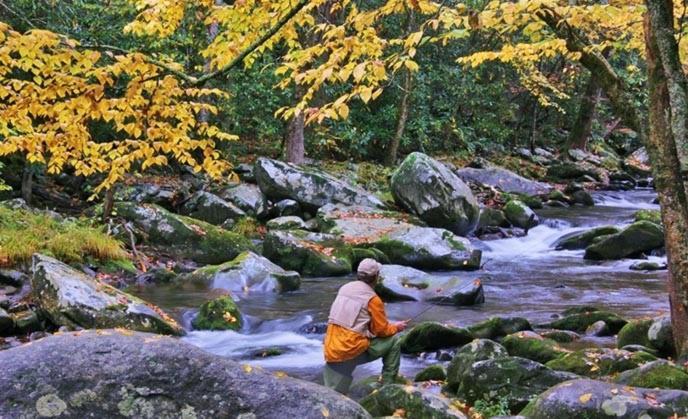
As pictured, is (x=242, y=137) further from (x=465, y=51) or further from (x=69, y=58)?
(x=69, y=58)

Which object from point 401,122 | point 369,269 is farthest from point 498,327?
point 401,122

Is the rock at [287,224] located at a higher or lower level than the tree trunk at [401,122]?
lower

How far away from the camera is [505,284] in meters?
12.3

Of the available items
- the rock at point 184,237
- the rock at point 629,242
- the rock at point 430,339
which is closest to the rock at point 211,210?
the rock at point 184,237

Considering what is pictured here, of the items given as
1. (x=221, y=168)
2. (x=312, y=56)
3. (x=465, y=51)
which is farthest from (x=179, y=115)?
(x=465, y=51)

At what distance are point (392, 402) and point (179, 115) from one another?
8.86 ft

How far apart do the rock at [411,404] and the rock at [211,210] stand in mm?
10787

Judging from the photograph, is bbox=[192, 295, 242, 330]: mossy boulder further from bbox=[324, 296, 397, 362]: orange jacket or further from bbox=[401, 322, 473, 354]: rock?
bbox=[324, 296, 397, 362]: orange jacket

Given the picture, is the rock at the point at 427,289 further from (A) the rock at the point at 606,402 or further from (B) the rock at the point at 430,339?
(A) the rock at the point at 606,402

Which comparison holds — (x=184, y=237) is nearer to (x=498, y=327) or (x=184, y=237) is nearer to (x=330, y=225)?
(x=330, y=225)

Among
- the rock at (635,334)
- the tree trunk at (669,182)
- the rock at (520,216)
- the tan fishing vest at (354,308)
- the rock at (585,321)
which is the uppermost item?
the tree trunk at (669,182)

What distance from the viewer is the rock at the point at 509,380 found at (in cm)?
556

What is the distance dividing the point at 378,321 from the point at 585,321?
4.25m

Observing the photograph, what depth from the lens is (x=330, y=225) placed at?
14633mm
